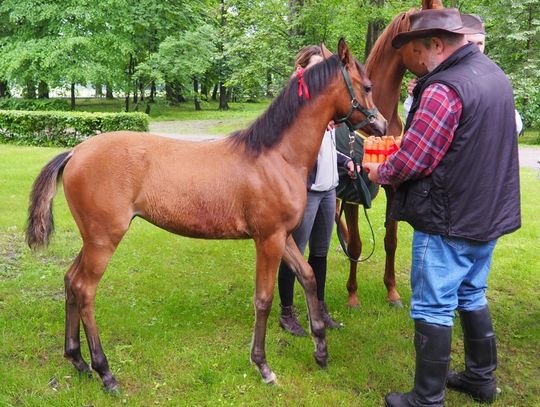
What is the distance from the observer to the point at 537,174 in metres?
11.0

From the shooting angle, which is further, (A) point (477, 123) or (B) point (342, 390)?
(B) point (342, 390)

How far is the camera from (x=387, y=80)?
4.16 m

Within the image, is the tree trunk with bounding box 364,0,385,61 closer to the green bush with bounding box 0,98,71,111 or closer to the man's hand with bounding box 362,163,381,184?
the man's hand with bounding box 362,163,381,184

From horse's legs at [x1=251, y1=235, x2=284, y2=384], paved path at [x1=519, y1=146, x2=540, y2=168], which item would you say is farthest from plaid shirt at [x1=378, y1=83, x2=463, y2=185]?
paved path at [x1=519, y1=146, x2=540, y2=168]

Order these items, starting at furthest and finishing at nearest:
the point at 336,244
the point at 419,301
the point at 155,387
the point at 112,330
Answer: the point at 336,244 < the point at 112,330 < the point at 155,387 < the point at 419,301

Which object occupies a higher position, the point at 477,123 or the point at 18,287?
the point at 477,123

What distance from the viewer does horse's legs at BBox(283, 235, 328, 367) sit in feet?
11.8

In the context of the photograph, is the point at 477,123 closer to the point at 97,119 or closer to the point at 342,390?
the point at 342,390

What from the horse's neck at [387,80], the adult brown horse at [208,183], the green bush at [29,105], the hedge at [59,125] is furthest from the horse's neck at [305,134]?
the green bush at [29,105]

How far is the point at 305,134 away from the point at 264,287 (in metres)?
1.05

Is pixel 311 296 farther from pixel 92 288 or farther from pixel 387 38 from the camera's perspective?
pixel 387 38

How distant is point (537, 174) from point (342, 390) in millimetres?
9559

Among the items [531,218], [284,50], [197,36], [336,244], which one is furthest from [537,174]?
[197,36]

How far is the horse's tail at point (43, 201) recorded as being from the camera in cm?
328
